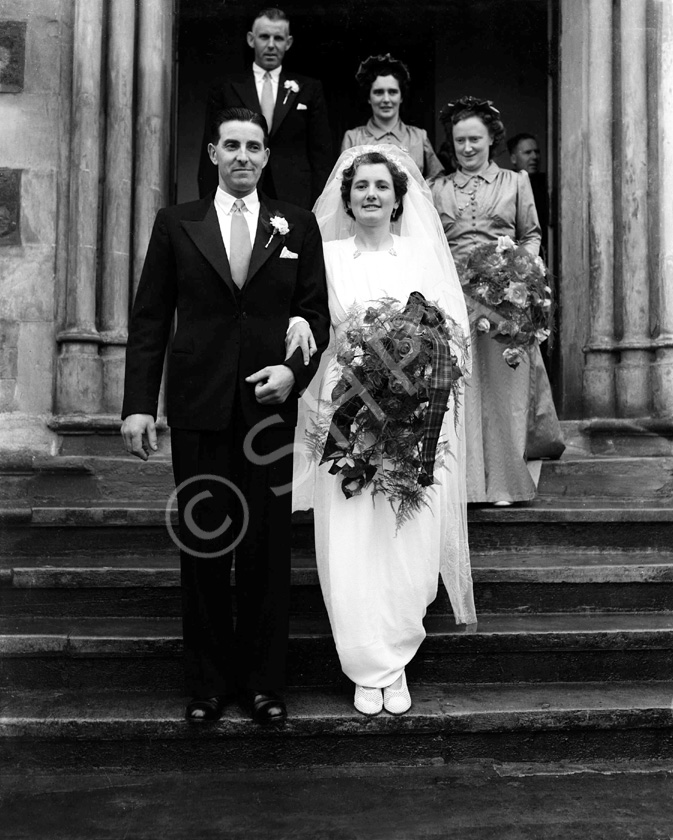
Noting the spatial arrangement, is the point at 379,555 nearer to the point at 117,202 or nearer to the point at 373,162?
the point at 373,162

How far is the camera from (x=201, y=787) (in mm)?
3137

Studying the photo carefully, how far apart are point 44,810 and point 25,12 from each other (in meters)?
4.57

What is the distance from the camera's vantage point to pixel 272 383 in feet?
10.7

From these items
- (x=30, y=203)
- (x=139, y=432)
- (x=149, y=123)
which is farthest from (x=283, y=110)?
(x=139, y=432)

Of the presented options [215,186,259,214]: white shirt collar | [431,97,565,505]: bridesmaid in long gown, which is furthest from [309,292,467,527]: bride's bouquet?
[431,97,565,505]: bridesmaid in long gown

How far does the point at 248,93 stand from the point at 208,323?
99.2 inches

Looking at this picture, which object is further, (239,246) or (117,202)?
(117,202)

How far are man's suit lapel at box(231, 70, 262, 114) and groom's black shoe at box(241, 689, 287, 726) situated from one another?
3.39 metres

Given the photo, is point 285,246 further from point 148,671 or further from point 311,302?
point 148,671

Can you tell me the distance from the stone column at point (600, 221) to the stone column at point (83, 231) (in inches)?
117

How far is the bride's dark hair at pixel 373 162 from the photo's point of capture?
389cm

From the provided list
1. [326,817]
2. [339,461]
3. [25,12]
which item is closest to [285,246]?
[339,461]

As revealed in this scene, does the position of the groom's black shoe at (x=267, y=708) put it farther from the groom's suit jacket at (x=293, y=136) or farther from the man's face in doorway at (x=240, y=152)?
the groom's suit jacket at (x=293, y=136)

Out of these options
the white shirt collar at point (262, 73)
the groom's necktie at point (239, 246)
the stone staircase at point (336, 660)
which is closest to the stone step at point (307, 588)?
the stone staircase at point (336, 660)
